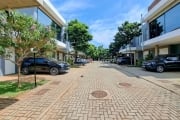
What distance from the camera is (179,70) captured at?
2467cm

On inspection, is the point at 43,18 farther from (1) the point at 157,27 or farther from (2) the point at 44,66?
(1) the point at 157,27

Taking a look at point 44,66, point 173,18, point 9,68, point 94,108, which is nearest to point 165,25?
point 173,18

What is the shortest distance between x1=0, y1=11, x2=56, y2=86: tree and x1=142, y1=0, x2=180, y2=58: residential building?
43.5 ft

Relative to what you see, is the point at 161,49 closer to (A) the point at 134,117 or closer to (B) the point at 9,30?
(B) the point at 9,30

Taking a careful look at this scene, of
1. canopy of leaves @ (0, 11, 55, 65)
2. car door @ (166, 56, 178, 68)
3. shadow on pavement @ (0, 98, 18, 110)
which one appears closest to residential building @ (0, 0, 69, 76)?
canopy of leaves @ (0, 11, 55, 65)

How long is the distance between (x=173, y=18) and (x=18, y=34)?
61.6 feet

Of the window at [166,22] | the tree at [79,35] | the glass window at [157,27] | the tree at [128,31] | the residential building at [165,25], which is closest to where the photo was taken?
the residential building at [165,25]

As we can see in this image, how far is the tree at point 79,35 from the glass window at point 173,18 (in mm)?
14687

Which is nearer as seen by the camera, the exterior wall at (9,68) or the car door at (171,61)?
the exterior wall at (9,68)

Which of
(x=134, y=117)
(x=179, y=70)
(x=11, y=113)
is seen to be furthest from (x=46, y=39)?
(x=179, y=70)

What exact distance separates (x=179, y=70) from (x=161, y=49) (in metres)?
8.21

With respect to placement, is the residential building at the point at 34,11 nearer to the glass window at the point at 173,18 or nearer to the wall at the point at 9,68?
the wall at the point at 9,68

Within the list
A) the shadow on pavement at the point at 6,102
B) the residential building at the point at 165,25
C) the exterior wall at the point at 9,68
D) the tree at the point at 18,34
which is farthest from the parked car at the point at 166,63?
the shadow on pavement at the point at 6,102

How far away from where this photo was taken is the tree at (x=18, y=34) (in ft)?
36.9
